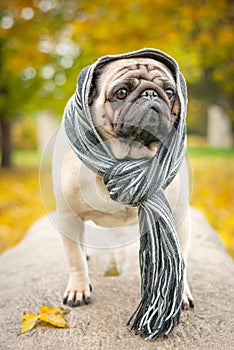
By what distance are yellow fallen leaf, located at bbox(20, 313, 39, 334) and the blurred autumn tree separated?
18.2ft

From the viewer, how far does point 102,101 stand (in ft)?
6.05

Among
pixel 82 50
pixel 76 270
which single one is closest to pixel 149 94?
pixel 76 270

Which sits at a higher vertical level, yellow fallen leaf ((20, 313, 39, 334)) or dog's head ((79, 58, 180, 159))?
dog's head ((79, 58, 180, 159))

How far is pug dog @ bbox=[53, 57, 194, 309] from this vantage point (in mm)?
1788

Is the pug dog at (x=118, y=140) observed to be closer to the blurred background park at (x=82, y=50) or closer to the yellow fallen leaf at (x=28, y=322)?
the yellow fallen leaf at (x=28, y=322)

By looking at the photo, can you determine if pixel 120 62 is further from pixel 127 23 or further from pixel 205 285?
pixel 127 23

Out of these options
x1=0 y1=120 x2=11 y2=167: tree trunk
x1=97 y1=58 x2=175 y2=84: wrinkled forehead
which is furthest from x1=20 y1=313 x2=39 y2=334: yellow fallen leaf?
x1=0 y1=120 x2=11 y2=167: tree trunk

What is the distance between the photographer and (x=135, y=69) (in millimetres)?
1833

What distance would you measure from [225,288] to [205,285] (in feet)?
0.38

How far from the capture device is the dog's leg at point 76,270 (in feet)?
7.72

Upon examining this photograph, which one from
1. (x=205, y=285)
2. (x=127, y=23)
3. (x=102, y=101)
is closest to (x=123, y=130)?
(x=102, y=101)

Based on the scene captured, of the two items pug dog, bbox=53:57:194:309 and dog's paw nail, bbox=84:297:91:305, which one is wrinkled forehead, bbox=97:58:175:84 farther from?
dog's paw nail, bbox=84:297:91:305

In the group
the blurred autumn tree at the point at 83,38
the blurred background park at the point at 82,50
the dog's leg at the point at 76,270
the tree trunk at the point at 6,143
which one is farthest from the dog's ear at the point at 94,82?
the tree trunk at the point at 6,143

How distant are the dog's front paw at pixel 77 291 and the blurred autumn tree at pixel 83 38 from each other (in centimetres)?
530
